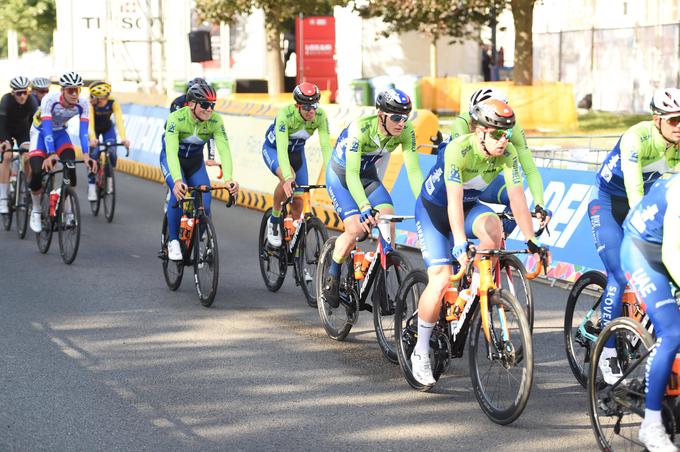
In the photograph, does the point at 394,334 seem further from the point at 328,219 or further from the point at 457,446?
the point at 328,219

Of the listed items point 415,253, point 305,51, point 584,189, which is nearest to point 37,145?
point 415,253

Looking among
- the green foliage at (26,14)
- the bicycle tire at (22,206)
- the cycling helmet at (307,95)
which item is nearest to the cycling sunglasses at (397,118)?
the cycling helmet at (307,95)

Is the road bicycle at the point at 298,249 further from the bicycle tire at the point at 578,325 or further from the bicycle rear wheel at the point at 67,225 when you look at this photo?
the bicycle tire at the point at 578,325

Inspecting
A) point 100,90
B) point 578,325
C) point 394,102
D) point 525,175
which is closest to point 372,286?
point 394,102

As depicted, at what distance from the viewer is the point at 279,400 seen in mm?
7754

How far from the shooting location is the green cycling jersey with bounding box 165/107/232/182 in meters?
11.0

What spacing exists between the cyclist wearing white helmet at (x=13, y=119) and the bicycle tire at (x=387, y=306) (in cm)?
801

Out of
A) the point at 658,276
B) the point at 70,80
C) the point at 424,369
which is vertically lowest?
the point at 424,369

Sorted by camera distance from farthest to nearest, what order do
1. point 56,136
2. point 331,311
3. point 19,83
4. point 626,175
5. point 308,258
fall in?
1. point 19,83
2. point 56,136
3. point 308,258
4. point 331,311
5. point 626,175

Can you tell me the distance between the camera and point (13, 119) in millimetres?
15547

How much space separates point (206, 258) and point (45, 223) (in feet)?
12.8

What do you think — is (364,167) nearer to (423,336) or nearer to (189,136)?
(423,336)

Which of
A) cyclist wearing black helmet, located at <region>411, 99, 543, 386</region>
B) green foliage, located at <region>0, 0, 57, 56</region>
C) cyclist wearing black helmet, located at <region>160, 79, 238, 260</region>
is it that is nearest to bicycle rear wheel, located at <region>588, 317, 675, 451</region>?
cyclist wearing black helmet, located at <region>411, 99, 543, 386</region>

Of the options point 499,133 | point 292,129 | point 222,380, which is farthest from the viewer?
point 292,129
